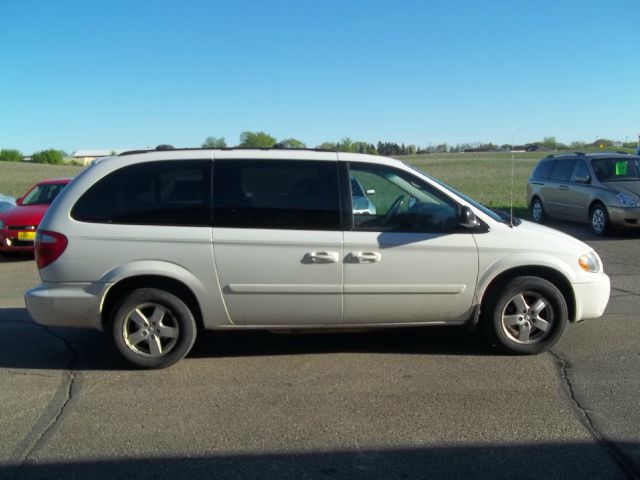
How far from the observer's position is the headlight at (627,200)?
11914 mm

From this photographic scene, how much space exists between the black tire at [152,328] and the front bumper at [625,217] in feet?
32.9

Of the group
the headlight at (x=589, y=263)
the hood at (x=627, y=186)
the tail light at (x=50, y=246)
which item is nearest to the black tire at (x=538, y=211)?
the hood at (x=627, y=186)

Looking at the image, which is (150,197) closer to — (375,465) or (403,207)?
(403,207)

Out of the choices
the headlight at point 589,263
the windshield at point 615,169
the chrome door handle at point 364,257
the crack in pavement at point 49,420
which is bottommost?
the crack in pavement at point 49,420

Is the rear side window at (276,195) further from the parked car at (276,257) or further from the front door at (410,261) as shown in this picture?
the front door at (410,261)

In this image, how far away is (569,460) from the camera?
11.1 ft

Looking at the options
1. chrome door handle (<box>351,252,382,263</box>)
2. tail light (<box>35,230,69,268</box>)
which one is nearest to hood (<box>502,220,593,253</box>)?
Result: chrome door handle (<box>351,252,382,263</box>)

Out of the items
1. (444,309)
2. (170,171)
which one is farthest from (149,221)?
(444,309)

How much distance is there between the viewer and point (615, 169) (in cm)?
1309

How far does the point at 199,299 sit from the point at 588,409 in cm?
301

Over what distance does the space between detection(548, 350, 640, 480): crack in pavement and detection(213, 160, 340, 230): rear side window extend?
84.4 inches

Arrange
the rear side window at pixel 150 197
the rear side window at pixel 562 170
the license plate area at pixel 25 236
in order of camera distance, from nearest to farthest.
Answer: the rear side window at pixel 150 197 → the license plate area at pixel 25 236 → the rear side window at pixel 562 170

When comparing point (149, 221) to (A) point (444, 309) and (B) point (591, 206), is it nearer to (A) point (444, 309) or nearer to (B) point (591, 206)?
(A) point (444, 309)

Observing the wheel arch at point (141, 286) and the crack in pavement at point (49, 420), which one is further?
the wheel arch at point (141, 286)
